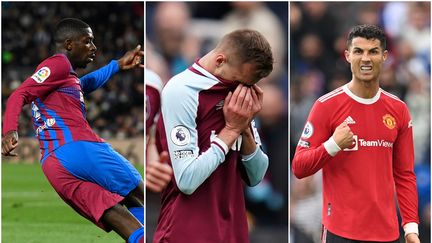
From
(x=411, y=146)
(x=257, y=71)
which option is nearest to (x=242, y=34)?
(x=257, y=71)

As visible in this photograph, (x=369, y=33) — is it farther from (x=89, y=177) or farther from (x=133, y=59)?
(x=89, y=177)

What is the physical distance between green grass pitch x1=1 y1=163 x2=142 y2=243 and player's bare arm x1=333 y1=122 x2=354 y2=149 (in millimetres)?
2563

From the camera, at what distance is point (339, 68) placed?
5809 mm

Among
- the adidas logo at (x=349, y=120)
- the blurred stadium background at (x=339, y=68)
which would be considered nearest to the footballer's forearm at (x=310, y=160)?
the adidas logo at (x=349, y=120)

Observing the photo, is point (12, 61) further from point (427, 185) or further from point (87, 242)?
point (427, 185)

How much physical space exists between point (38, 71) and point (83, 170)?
0.68m

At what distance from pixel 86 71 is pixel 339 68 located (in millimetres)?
5881

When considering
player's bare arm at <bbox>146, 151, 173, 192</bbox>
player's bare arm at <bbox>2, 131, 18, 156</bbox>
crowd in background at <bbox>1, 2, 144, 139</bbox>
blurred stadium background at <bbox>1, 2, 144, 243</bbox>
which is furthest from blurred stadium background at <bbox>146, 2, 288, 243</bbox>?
crowd in background at <bbox>1, 2, 144, 139</bbox>

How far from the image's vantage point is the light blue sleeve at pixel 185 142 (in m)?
2.66

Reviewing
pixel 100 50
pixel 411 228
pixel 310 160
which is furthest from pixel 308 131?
pixel 100 50

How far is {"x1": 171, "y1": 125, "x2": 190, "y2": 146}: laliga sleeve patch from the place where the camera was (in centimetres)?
268

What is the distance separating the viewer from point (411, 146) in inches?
148

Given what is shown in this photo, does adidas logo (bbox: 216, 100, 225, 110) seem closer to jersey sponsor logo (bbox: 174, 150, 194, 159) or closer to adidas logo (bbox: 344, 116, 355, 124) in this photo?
jersey sponsor logo (bbox: 174, 150, 194, 159)

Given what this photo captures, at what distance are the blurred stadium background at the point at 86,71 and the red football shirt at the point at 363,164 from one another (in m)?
6.49
